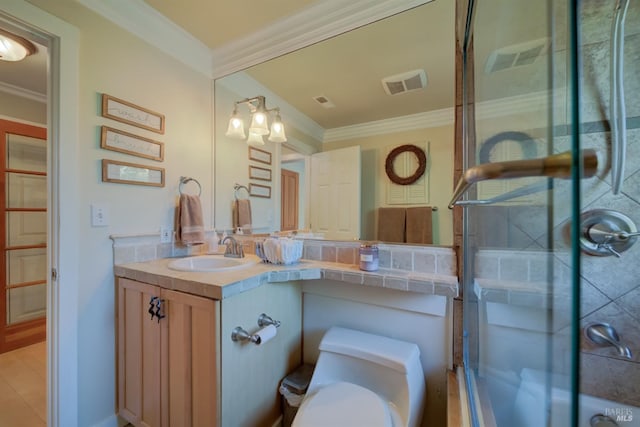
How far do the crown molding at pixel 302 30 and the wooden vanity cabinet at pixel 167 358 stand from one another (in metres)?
1.52

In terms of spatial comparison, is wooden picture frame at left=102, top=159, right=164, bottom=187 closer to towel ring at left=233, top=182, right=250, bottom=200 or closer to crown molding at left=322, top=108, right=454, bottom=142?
towel ring at left=233, top=182, right=250, bottom=200

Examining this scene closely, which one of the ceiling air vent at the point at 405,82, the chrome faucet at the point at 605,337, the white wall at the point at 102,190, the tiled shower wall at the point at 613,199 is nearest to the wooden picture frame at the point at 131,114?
the white wall at the point at 102,190

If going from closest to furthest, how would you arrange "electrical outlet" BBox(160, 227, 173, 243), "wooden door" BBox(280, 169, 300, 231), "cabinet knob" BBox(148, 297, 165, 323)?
"cabinet knob" BBox(148, 297, 165, 323) → "electrical outlet" BBox(160, 227, 173, 243) → "wooden door" BBox(280, 169, 300, 231)

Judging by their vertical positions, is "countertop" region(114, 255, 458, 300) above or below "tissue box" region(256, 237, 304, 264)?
below

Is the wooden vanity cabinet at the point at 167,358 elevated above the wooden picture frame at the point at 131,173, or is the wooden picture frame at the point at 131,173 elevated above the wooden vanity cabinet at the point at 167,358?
the wooden picture frame at the point at 131,173

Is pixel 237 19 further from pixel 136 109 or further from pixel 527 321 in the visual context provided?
pixel 527 321

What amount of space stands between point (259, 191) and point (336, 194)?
671 millimetres

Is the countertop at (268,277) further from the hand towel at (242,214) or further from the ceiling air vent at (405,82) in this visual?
the ceiling air vent at (405,82)

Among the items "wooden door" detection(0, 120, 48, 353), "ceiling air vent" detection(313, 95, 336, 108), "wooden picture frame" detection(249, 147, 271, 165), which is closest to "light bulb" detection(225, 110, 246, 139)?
"wooden picture frame" detection(249, 147, 271, 165)

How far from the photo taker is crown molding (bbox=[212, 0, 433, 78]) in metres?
Result: 1.25

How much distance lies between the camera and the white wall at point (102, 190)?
1188 millimetres

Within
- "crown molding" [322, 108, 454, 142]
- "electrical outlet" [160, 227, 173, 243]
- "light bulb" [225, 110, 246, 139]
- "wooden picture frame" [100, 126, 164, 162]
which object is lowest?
"electrical outlet" [160, 227, 173, 243]

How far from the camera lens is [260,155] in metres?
1.85

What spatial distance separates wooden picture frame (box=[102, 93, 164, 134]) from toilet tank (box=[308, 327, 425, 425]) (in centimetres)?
156
